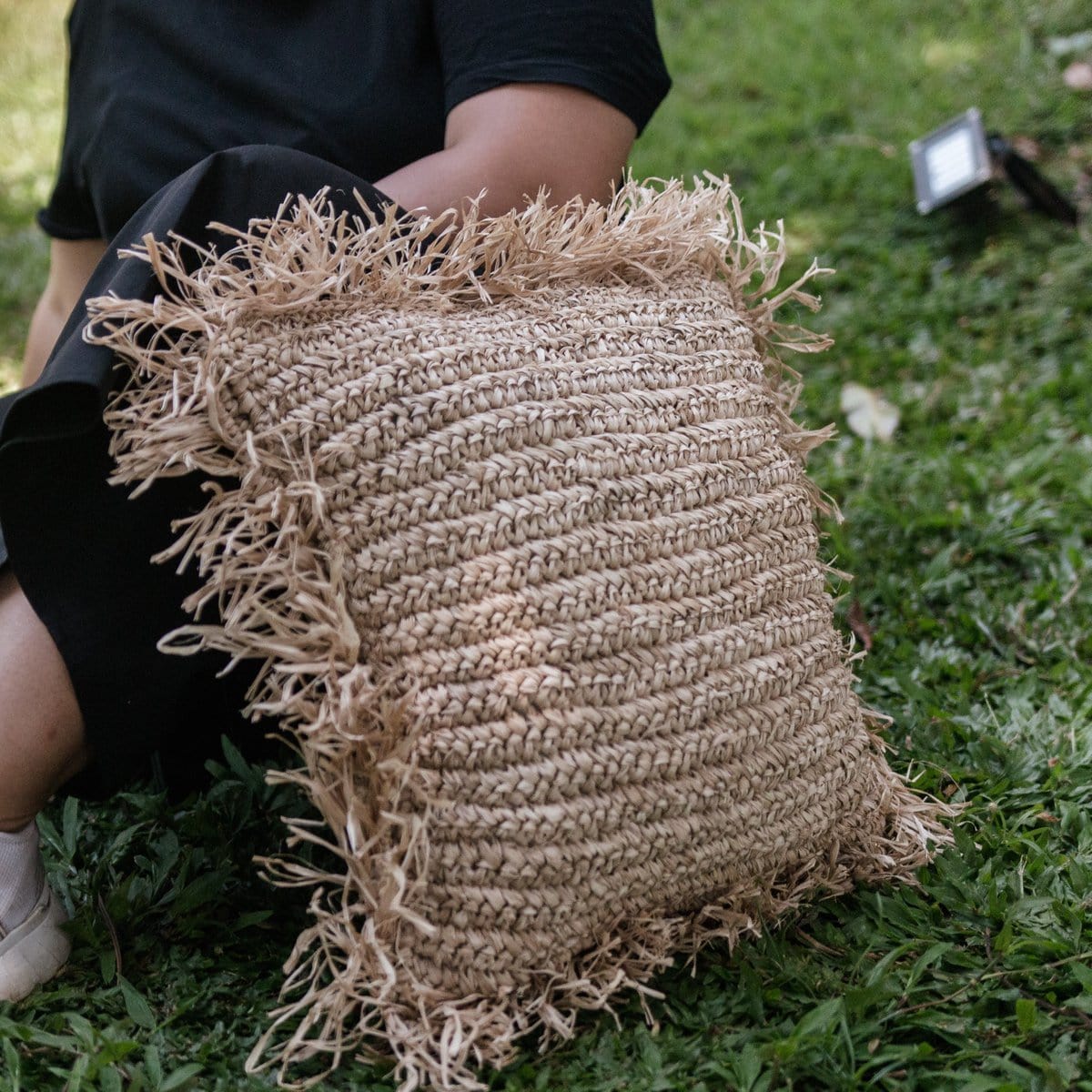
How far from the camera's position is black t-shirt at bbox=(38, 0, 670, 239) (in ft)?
4.82

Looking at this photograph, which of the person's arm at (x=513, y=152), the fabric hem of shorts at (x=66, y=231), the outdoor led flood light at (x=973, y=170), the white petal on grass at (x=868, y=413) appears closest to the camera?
the person's arm at (x=513, y=152)

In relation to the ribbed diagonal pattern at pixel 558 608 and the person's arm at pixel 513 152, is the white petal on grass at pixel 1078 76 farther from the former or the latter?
the ribbed diagonal pattern at pixel 558 608

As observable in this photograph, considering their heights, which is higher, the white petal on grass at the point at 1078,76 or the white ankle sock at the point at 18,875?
the white ankle sock at the point at 18,875

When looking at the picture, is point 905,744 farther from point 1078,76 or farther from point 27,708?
point 1078,76

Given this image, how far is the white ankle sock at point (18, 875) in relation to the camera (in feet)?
3.94

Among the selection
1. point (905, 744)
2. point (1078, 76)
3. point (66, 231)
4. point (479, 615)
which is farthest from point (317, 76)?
point (1078, 76)

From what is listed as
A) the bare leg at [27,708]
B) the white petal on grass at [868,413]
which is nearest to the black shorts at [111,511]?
the bare leg at [27,708]

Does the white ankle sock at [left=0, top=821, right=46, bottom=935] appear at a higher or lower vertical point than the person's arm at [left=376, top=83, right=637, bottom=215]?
lower

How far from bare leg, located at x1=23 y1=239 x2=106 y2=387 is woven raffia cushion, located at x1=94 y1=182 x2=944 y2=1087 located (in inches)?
36.9

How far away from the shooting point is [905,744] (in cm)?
159

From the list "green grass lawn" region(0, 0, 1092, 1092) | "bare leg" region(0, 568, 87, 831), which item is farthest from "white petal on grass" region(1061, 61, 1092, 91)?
"bare leg" region(0, 568, 87, 831)

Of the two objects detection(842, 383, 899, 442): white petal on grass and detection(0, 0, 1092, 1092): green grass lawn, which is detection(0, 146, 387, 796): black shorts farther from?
detection(842, 383, 899, 442): white petal on grass

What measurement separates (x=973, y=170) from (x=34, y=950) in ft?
8.40

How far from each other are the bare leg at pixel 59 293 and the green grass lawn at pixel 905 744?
2.87ft
